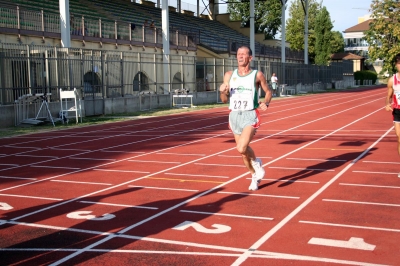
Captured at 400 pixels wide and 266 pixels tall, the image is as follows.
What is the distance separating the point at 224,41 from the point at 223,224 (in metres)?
43.9

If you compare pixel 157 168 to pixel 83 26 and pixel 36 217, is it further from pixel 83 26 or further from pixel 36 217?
pixel 83 26

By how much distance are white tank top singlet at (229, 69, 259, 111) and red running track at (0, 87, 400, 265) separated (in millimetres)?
1267

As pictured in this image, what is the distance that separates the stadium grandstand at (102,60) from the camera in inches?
812

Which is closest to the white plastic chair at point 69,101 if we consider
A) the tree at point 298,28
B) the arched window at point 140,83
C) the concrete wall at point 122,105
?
the concrete wall at point 122,105

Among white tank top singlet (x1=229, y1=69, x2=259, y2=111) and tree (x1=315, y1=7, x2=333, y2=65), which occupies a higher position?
tree (x1=315, y1=7, x2=333, y2=65)

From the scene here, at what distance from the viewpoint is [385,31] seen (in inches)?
1811

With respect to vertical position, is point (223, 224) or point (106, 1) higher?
point (106, 1)

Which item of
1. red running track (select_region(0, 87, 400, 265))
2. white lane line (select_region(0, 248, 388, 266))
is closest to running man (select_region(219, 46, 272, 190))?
red running track (select_region(0, 87, 400, 265))

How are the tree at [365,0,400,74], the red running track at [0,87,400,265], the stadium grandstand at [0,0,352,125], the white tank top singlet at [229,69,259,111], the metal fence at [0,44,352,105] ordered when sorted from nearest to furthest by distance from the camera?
the red running track at [0,87,400,265] → the white tank top singlet at [229,69,259,111] → the metal fence at [0,44,352,105] → the stadium grandstand at [0,0,352,125] → the tree at [365,0,400,74]

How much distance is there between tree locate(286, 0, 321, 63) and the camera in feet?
275

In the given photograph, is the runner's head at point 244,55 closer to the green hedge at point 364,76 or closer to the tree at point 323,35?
the tree at point 323,35

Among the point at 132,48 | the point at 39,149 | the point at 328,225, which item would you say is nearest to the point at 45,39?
the point at 132,48

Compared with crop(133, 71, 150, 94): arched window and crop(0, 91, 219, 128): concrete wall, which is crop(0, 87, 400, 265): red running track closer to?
crop(0, 91, 219, 128): concrete wall

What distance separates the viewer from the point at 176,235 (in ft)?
18.6
